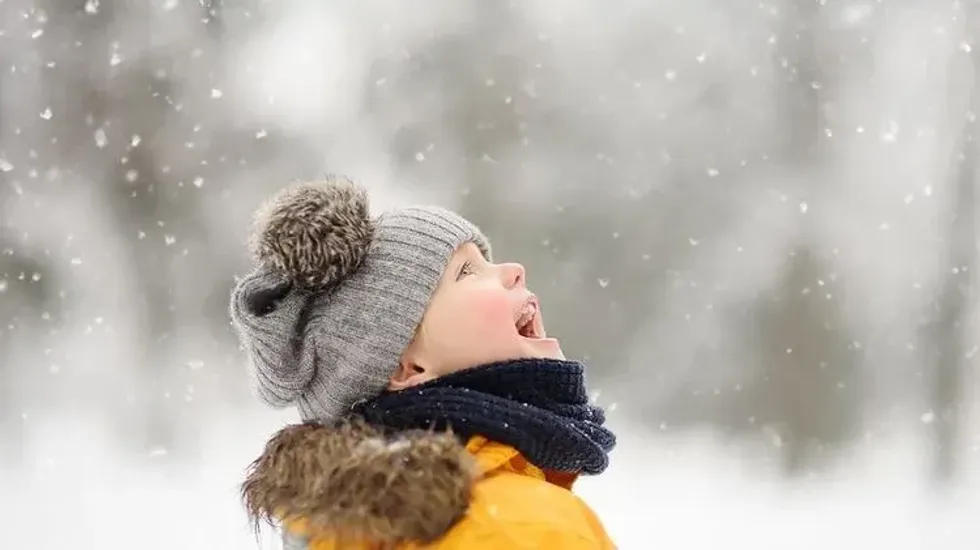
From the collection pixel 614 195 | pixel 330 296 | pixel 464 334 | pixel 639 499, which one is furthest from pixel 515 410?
pixel 614 195

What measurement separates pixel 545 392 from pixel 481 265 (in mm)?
157

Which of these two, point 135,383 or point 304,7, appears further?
point 304,7

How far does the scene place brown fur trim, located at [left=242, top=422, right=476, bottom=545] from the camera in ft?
2.70

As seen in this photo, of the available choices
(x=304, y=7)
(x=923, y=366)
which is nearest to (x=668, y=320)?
(x=923, y=366)

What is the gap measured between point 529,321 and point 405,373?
0.14 meters

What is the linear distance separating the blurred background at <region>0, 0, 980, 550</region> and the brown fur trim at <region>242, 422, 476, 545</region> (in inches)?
97.2

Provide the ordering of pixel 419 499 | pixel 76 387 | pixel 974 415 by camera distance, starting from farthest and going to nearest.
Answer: pixel 974 415 → pixel 76 387 → pixel 419 499

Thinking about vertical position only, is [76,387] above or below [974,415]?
below

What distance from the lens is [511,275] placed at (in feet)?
3.42

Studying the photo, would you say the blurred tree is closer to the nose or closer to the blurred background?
the blurred background

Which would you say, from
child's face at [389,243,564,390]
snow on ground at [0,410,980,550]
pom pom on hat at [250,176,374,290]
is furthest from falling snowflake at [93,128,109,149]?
child's face at [389,243,564,390]

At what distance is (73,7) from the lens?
3.35 metres

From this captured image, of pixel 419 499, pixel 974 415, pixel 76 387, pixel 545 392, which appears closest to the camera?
pixel 419 499

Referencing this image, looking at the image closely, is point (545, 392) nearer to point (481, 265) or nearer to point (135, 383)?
point (481, 265)
